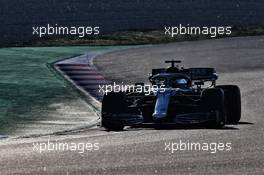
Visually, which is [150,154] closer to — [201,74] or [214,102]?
[214,102]

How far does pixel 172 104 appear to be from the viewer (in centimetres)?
1720

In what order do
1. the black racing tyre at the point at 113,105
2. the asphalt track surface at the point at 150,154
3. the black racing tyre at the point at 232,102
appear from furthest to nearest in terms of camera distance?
the black racing tyre at the point at 232,102 < the black racing tyre at the point at 113,105 < the asphalt track surface at the point at 150,154

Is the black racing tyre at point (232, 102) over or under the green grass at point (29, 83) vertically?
over

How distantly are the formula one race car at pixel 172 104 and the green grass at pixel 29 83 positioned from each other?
80.6 inches

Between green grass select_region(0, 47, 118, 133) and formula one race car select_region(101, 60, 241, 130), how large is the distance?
6.72 ft

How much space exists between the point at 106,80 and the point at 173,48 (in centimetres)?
755

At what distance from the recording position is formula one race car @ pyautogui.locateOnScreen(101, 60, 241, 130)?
16.8 m

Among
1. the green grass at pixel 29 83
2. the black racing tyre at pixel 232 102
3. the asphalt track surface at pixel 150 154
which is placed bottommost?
the green grass at pixel 29 83

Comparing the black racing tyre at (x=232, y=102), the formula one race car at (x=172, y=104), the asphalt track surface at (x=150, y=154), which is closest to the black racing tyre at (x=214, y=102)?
the formula one race car at (x=172, y=104)

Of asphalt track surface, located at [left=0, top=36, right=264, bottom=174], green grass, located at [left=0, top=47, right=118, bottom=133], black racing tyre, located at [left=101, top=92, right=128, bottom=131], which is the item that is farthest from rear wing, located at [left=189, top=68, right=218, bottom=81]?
green grass, located at [left=0, top=47, right=118, bottom=133]

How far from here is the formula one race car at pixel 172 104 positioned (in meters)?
16.8

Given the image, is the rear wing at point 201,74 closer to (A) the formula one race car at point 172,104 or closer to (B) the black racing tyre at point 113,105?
(A) the formula one race car at point 172,104

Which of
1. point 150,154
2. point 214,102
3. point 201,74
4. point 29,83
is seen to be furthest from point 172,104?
point 29,83

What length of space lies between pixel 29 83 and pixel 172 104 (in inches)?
321
